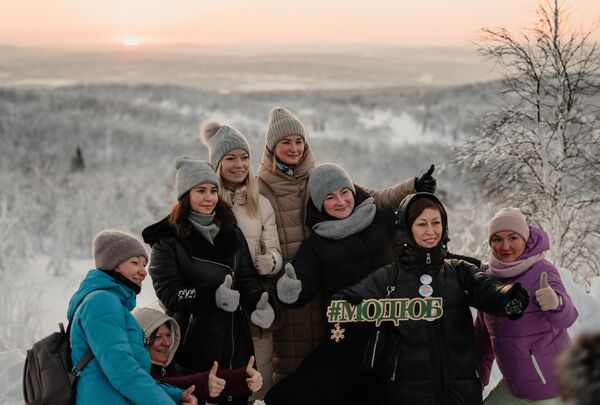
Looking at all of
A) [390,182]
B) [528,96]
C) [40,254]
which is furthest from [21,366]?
[390,182]

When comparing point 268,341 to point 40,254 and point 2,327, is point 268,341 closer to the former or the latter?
point 2,327

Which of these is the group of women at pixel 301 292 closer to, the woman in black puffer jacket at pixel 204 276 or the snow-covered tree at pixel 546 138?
the woman in black puffer jacket at pixel 204 276

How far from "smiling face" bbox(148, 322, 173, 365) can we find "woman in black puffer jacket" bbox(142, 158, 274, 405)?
0.13 m

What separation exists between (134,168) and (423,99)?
66363 mm

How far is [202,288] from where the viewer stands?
406 centimetres

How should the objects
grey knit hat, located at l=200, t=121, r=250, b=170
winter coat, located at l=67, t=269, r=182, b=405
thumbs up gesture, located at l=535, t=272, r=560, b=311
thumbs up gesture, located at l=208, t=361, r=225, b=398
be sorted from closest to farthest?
winter coat, located at l=67, t=269, r=182, b=405 < thumbs up gesture, located at l=535, t=272, r=560, b=311 < thumbs up gesture, located at l=208, t=361, r=225, b=398 < grey knit hat, located at l=200, t=121, r=250, b=170

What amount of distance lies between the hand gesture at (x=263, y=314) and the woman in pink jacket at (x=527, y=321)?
135 centimetres

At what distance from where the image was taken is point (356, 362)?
4.26 m

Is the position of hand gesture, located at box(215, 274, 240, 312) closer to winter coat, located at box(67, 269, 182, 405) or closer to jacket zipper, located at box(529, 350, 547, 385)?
winter coat, located at box(67, 269, 182, 405)

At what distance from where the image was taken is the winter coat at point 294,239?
4.69 meters

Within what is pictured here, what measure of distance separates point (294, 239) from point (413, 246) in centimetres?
114

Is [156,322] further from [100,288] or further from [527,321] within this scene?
[527,321]

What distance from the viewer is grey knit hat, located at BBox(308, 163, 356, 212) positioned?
433 centimetres

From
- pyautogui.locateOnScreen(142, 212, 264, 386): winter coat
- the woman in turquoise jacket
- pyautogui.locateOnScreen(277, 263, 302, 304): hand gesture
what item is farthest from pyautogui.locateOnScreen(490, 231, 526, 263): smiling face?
the woman in turquoise jacket
